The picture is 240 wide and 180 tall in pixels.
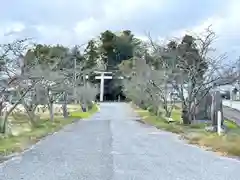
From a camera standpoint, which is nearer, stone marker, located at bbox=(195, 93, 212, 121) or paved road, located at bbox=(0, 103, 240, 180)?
paved road, located at bbox=(0, 103, 240, 180)

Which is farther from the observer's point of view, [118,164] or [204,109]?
[204,109]

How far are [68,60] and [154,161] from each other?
3256 centimetres

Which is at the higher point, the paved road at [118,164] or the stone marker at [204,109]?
the stone marker at [204,109]

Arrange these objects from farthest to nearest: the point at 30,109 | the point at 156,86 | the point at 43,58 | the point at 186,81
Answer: the point at 156,86 → the point at 43,58 → the point at 186,81 → the point at 30,109

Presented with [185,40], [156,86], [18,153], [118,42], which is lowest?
[18,153]

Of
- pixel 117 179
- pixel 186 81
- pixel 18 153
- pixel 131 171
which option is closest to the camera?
pixel 117 179

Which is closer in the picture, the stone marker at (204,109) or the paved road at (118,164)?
the paved road at (118,164)

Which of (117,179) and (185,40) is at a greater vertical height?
(185,40)

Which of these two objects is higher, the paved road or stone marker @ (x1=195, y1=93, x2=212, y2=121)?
stone marker @ (x1=195, y1=93, x2=212, y2=121)

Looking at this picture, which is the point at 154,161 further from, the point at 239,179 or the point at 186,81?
the point at 186,81

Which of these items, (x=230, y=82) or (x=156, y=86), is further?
(x=156, y=86)

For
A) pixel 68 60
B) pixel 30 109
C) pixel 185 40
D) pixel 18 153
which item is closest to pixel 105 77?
pixel 68 60

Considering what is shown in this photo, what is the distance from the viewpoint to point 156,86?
40000 millimetres

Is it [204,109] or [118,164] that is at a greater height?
[204,109]
